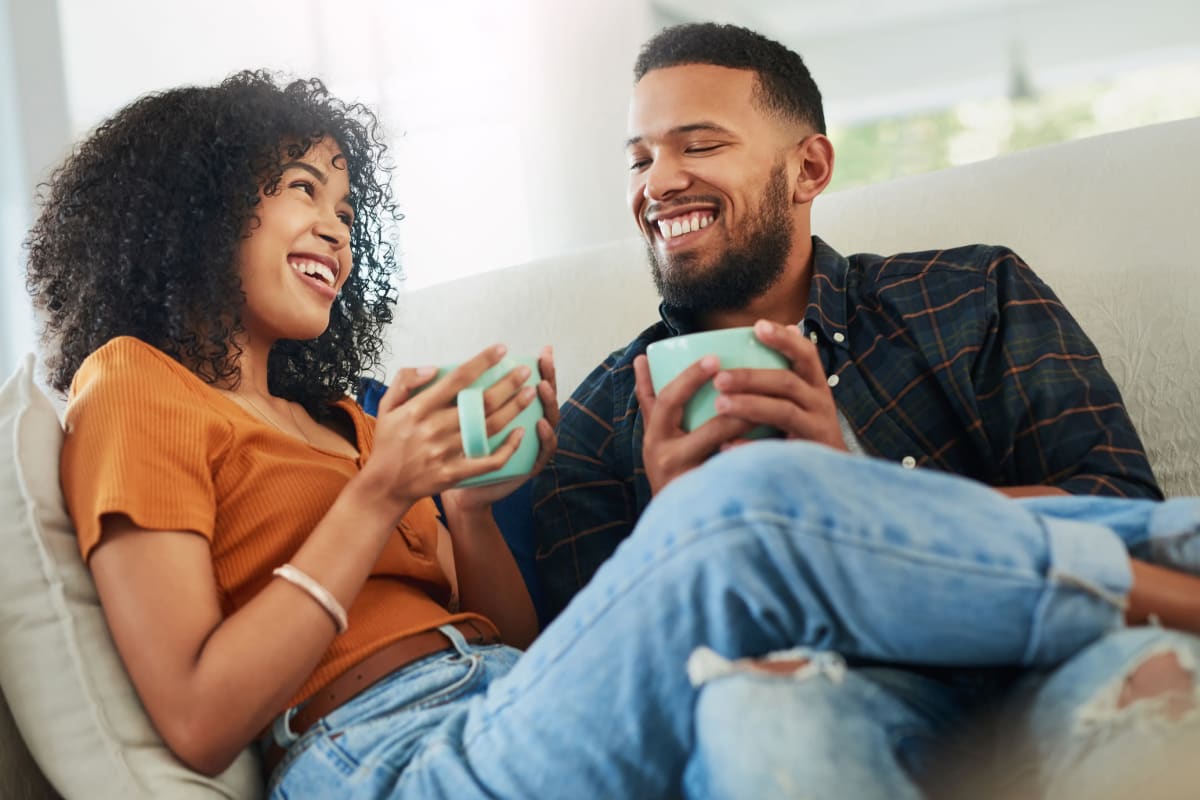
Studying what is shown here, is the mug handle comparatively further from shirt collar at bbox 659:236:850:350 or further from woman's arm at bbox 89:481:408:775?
shirt collar at bbox 659:236:850:350

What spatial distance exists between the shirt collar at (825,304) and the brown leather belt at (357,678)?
0.60 metres

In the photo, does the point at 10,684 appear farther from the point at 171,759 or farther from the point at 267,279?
the point at 267,279

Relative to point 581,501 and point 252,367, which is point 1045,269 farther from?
point 252,367

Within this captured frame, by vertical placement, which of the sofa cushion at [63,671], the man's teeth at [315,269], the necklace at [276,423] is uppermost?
the man's teeth at [315,269]

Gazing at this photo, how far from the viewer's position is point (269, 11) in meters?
2.74

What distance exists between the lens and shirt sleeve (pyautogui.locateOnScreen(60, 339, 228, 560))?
0.92 meters

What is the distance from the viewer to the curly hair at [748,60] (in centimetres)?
155

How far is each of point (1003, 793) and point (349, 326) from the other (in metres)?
1.00

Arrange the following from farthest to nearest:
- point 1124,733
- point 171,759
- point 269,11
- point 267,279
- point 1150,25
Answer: point 1150,25
point 269,11
point 267,279
point 171,759
point 1124,733

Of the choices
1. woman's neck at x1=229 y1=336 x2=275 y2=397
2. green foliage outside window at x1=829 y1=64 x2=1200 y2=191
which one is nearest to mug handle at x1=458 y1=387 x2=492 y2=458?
woman's neck at x1=229 y1=336 x2=275 y2=397

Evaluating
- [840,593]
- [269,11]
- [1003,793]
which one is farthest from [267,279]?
[269,11]

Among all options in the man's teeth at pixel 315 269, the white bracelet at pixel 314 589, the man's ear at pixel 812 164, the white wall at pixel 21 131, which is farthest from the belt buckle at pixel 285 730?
the white wall at pixel 21 131

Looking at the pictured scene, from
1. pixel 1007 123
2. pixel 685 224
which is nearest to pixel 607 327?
pixel 685 224

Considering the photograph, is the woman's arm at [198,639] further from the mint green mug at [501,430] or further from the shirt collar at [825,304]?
the shirt collar at [825,304]
